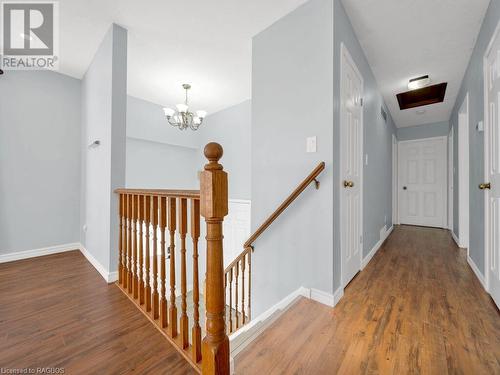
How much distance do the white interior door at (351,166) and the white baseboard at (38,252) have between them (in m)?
3.69

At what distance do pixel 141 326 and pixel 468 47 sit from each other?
401 centimetres

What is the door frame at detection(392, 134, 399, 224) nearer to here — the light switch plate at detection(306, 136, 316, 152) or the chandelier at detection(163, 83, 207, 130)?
the light switch plate at detection(306, 136, 316, 152)

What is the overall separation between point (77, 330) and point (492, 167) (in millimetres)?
3199

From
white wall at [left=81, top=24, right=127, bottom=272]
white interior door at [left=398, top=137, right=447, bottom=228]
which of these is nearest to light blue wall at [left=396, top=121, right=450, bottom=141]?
white interior door at [left=398, top=137, right=447, bottom=228]

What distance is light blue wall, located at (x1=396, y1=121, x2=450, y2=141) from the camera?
4.77 metres

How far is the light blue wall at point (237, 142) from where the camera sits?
4.56 m

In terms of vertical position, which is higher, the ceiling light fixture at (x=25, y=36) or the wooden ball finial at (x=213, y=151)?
the ceiling light fixture at (x=25, y=36)

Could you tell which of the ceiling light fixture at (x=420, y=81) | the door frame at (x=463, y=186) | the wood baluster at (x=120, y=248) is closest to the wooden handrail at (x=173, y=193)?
the wood baluster at (x=120, y=248)

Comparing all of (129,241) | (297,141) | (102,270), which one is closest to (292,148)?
(297,141)

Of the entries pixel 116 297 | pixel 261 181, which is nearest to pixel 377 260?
pixel 261 181

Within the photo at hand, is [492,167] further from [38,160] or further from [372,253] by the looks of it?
[38,160]

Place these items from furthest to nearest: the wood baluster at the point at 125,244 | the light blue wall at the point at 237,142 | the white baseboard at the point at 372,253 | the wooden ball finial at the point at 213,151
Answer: the light blue wall at the point at 237,142 → the white baseboard at the point at 372,253 → the wood baluster at the point at 125,244 → the wooden ball finial at the point at 213,151

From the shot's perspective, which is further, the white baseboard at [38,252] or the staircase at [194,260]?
the white baseboard at [38,252]

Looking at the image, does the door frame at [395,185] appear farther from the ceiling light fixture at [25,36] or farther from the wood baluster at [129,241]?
the ceiling light fixture at [25,36]
